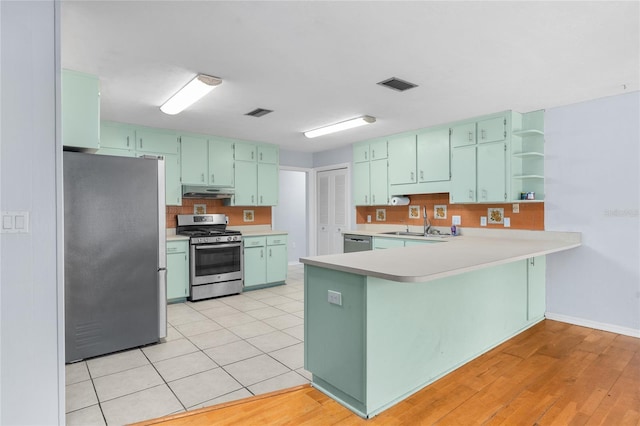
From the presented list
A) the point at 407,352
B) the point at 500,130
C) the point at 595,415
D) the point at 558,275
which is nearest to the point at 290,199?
the point at 500,130

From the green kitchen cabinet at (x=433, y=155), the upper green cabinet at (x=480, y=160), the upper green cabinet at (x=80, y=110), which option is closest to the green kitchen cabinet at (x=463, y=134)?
the upper green cabinet at (x=480, y=160)

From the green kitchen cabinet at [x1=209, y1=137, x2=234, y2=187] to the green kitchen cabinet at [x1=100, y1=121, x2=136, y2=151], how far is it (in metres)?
1.05

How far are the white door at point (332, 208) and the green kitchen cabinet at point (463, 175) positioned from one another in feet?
7.12

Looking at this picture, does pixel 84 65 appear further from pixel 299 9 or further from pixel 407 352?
pixel 407 352

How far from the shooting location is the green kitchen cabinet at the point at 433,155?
4.74 meters

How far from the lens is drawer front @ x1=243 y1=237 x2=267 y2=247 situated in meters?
5.40

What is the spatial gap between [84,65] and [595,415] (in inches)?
167

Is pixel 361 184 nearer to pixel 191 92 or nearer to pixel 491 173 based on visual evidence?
pixel 491 173

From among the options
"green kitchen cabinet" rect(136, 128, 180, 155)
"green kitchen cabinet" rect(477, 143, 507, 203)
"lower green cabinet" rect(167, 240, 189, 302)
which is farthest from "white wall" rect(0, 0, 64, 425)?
"green kitchen cabinet" rect(477, 143, 507, 203)

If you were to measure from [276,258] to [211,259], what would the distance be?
1.12 metres

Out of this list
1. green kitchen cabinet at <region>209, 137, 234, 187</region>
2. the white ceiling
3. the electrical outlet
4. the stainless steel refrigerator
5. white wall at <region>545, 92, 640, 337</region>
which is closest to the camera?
the white ceiling

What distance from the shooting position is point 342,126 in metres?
4.64

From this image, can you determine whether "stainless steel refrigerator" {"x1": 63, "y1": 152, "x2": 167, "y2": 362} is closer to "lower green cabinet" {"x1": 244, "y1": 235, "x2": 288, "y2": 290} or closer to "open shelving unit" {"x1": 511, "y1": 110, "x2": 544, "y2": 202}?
"lower green cabinet" {"x1": 244, "y1": 235, "x2": 288, "y2": 290}

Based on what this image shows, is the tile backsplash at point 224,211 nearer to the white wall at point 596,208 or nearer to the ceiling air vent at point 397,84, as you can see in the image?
the ceiling air vent at point 397,84
